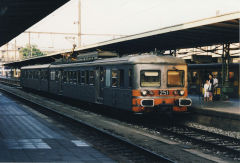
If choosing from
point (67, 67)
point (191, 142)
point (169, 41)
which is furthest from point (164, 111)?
point (67, 67)

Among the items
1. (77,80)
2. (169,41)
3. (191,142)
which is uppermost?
(169,41)

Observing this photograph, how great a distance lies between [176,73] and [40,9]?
628 centimetres

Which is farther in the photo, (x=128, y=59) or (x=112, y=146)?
(x=128, y=59)

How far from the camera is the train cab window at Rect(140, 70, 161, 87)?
43.5 feet

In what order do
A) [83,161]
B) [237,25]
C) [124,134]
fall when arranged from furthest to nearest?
[237,25], [124,134], [83,161]

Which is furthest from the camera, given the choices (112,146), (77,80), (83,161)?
(77,80)

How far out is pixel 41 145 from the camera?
8.77 metres

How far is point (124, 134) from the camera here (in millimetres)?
11570

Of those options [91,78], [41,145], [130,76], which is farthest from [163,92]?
[41,145]

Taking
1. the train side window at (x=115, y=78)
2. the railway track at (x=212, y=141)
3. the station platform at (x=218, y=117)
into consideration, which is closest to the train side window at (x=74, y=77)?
the train side window at (x=115, y=78)

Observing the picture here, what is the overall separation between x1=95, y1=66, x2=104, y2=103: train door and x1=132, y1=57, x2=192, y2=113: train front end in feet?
10.3

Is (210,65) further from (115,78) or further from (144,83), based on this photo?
(144,83)

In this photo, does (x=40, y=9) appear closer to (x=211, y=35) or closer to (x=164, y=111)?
(x=164, y=111)

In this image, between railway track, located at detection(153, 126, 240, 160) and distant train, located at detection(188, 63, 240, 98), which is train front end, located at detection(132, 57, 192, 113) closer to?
railway track, located at detection(153, 126, 240, 160)
